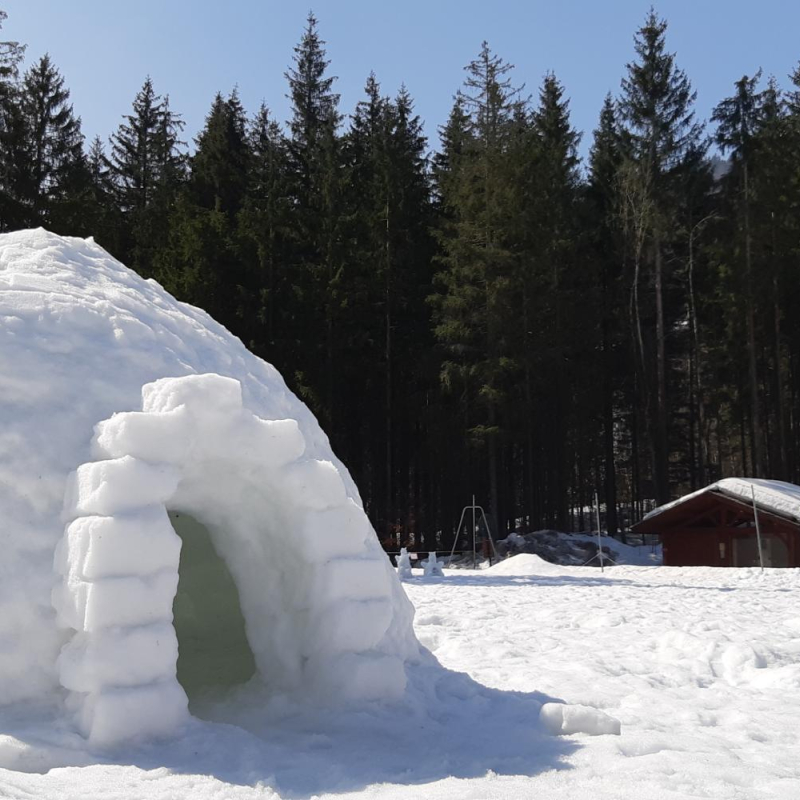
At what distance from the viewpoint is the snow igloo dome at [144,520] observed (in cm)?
396

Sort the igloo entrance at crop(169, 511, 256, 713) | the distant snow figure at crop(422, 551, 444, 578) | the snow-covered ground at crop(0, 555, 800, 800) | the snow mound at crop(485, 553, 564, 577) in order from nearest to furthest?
1. the snow-covered ground at crop(0, 555, 800, 800)
2. the igloo entrance at crop(169, 511, 256, 713)
3. the distant snow figure at crop(422, 551, 444, 578)
4. the snow mound at crop(485, 553, 564, 577)

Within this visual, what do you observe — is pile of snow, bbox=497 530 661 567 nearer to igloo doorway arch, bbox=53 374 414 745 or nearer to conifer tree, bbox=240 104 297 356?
conifer tree, bbox=240 104 297 356

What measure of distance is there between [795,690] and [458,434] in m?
19.6

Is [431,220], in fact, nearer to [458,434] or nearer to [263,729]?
[458,434]

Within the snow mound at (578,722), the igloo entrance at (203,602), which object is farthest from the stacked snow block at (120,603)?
the igloo entrance at (203,602)

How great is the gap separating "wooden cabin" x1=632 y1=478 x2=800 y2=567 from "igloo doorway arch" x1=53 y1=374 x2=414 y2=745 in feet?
47.4

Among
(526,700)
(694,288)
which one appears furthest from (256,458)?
(694,288)

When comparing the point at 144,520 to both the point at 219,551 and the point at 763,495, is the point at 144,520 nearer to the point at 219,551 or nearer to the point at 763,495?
the point at 219,551

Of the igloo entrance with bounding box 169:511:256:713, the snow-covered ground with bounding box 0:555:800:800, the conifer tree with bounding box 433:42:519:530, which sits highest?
the conifer tree with bounding box 433:42:519:530

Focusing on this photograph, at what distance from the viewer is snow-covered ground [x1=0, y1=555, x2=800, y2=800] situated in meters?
3.62

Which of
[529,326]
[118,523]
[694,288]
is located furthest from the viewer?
[694,288]

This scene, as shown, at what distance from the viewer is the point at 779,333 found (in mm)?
27000

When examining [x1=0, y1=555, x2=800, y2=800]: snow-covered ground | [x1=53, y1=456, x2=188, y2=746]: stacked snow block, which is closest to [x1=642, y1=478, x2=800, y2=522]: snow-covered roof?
[x1=0, y1=555, x2=800, y2=800]: snow-covered ground

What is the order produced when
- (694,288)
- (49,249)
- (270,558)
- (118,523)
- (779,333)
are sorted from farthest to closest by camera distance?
1. (694,288)
2. (779,333)
3. (49,249)
4. (270,558)
5. (118,523)
